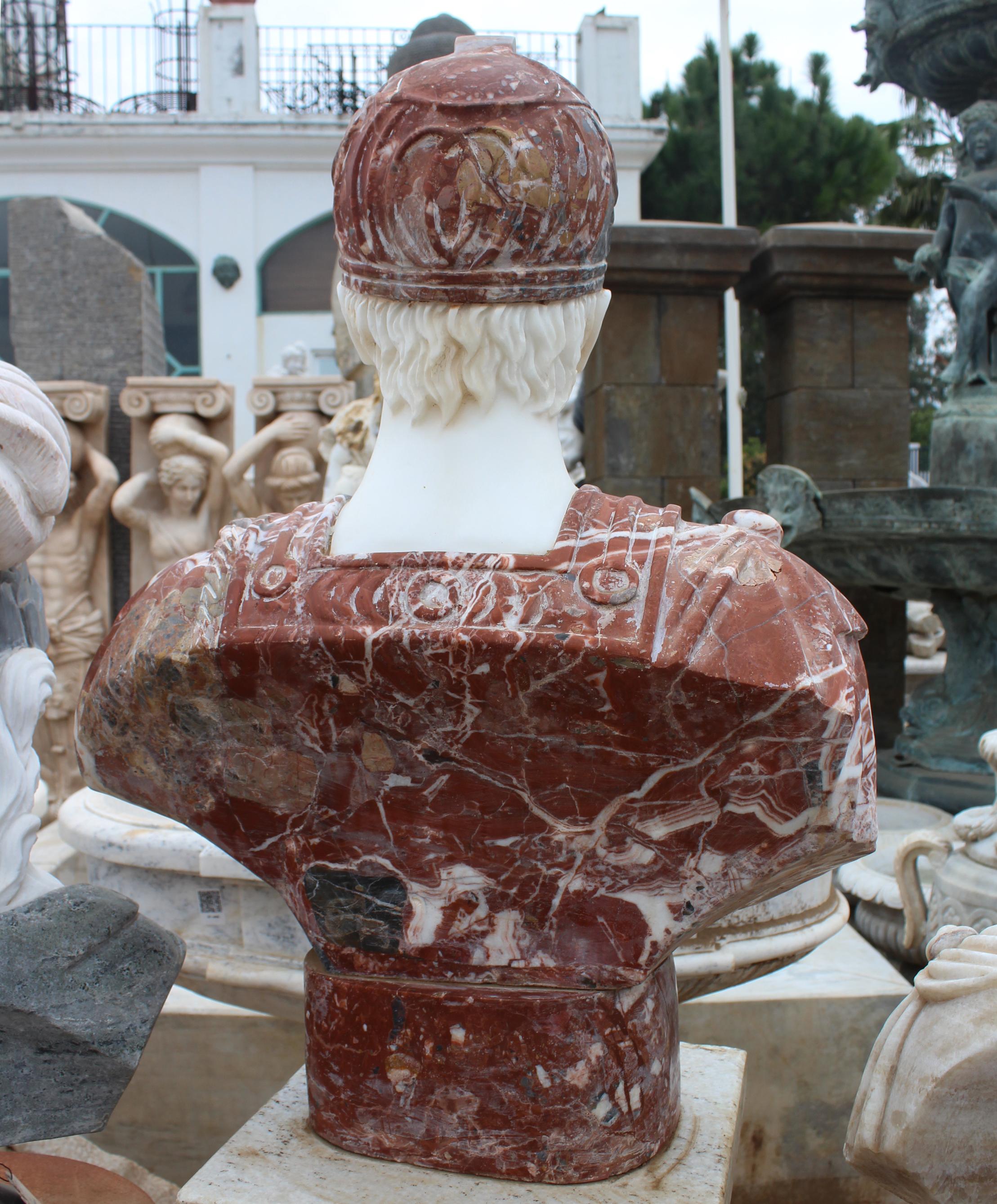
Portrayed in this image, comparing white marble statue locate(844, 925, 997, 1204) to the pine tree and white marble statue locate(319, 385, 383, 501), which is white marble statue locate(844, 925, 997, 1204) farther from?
the pine tree

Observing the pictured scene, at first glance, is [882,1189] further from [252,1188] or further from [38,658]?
[38,658]

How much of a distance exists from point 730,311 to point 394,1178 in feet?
27.7

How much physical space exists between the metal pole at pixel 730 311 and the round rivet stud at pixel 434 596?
7191 millimetres

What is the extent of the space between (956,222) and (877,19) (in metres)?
0.83

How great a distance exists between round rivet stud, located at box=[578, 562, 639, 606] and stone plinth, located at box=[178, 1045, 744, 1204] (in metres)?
0.75

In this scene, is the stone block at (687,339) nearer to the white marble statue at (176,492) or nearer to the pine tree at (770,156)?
the white marble statue at (176,492)

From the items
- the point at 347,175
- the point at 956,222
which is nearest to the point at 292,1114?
the point at 347,175

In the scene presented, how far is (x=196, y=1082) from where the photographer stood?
106 inches

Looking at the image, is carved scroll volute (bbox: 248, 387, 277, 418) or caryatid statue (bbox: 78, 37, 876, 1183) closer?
caryatid statue (bbox: 78, 37, 876, 1183)

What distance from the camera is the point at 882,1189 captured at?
248cm

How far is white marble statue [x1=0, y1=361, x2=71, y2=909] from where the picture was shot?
1.71 meters

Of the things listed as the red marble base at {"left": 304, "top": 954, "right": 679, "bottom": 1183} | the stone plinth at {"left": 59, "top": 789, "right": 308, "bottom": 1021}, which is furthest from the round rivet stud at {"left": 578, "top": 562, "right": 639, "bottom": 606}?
the stone plinth at {"left": 59, "top": 789, "right": 308, "bottom": 1021}

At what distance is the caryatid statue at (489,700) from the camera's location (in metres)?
1.40

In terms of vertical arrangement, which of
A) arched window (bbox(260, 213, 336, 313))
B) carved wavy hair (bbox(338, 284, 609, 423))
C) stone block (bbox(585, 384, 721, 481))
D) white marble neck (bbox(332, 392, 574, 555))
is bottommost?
white marble neck (bbox(332, 392, 574, 555))
